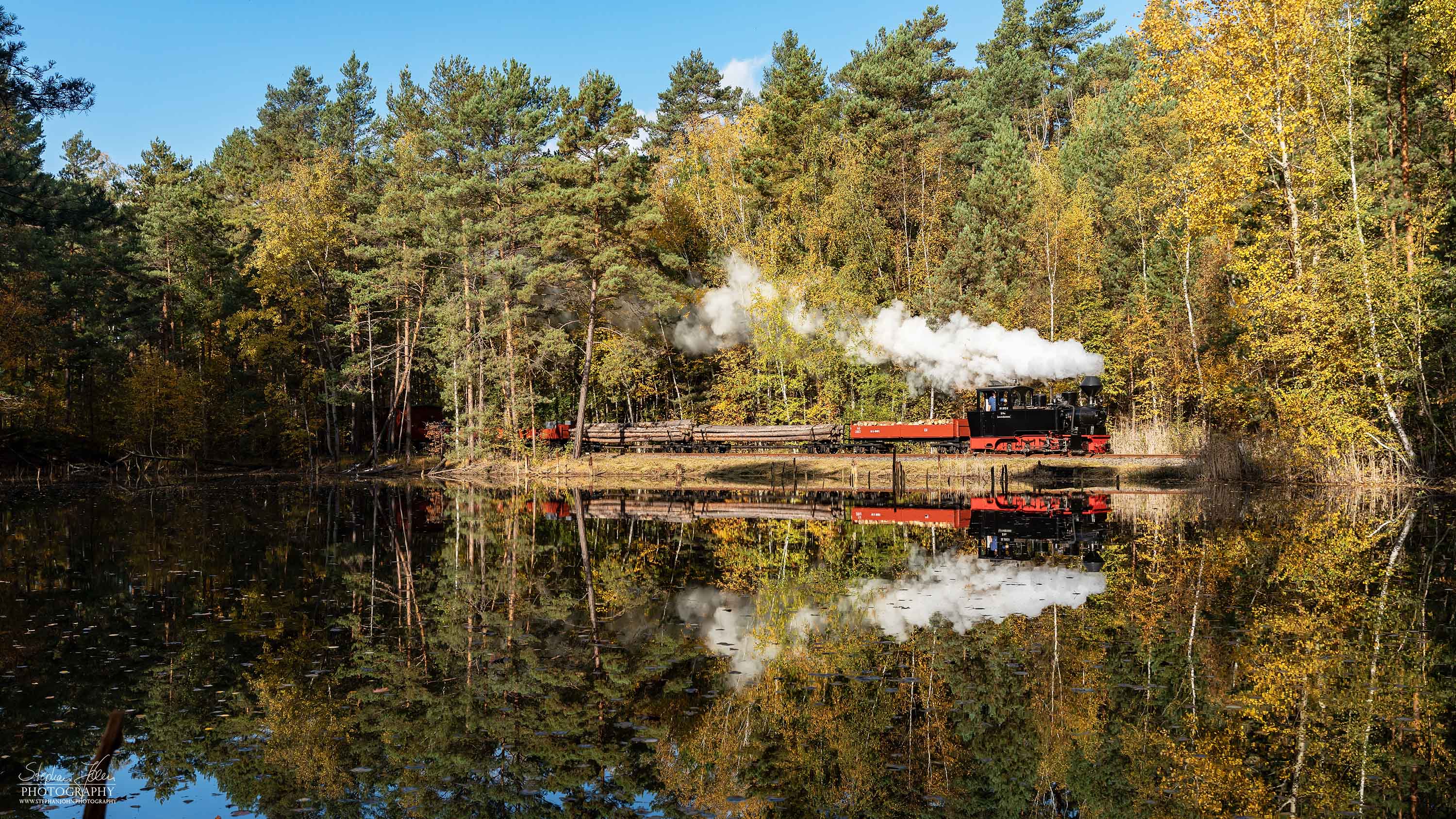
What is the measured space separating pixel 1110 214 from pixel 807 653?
3913cm

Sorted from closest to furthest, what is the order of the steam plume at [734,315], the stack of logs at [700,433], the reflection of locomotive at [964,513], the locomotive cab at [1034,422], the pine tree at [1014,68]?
the reflection of locomotive at [964,513]
the locomotive cab at [1034,422]
the stack of logs at [700,433]
the steam plume at [734,315]
the pine tree at [1014,68]

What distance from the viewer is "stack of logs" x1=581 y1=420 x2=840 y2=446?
39000 mm

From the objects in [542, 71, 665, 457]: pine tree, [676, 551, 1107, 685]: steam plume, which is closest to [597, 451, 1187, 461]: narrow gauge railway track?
[542, 71, 665, 457]: pine tree

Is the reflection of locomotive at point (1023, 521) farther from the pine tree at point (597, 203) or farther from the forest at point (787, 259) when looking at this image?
the pine tree at point (597, 203)

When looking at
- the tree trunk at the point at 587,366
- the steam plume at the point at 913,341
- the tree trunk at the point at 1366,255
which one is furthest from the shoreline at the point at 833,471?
the tree trunk at the point at 1366,255

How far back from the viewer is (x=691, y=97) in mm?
61625

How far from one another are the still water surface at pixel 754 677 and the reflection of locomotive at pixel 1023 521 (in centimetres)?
29

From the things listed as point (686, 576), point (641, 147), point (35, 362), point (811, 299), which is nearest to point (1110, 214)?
point (811, 299)

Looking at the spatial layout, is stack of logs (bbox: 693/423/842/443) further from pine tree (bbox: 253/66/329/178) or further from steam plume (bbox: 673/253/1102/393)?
pine tree (bbox: 253/66/329/178)

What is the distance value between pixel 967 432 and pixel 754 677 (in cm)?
2808

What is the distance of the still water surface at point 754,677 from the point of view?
7.41 m

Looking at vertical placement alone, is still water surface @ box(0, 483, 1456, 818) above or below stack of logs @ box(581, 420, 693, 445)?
below

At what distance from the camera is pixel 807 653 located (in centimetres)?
1095

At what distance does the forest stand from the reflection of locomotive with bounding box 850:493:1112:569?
6.89 m
